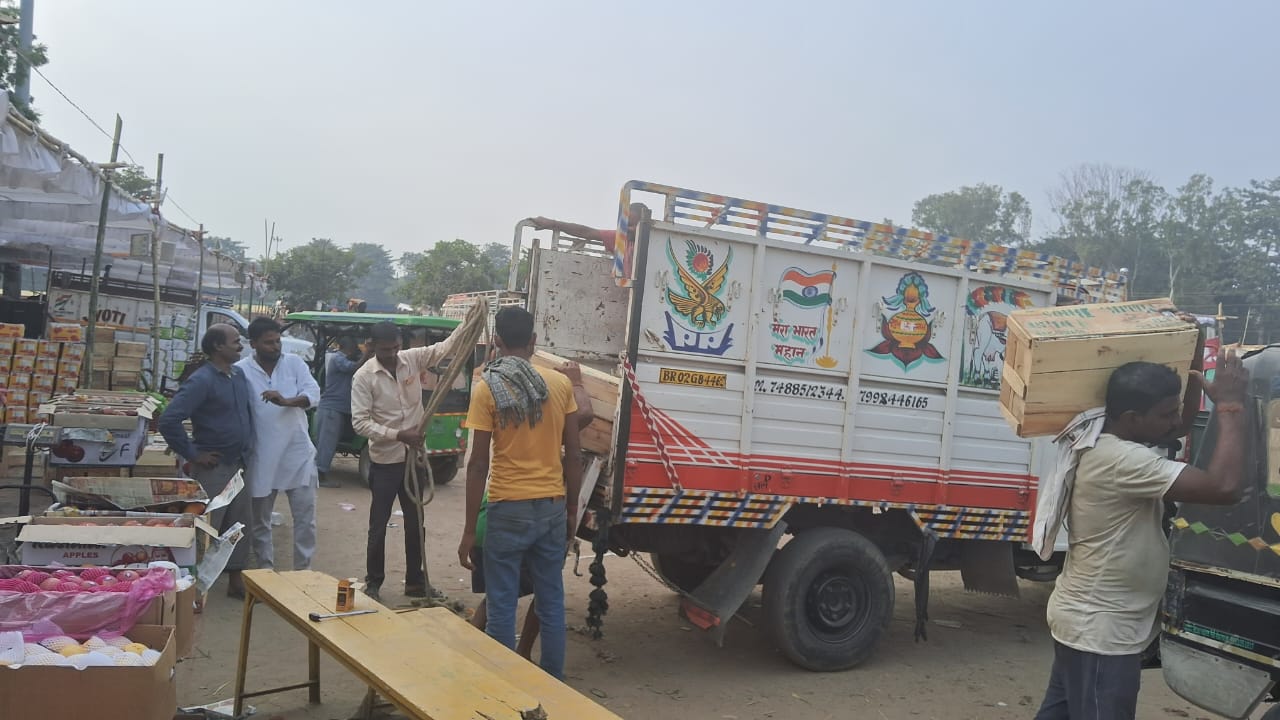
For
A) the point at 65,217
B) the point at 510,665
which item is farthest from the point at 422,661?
the point at 65,217

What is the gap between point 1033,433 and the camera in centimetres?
311

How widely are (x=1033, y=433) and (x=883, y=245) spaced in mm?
2443

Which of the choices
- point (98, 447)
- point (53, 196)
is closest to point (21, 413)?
point (53, 196)

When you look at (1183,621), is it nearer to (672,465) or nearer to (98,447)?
(672,465)

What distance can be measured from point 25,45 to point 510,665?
13.8 metres

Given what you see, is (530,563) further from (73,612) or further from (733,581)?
(73,612)

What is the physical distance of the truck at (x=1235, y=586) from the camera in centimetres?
322

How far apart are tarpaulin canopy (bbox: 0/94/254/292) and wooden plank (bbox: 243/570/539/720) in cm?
405

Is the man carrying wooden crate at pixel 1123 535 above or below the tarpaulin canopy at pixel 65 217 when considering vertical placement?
below

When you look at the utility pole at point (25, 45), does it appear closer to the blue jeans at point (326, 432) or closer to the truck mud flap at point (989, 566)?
the blue jeans at point (326, 432)

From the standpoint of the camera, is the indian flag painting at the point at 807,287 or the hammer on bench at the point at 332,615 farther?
the indian flag painting at the point at 807,287

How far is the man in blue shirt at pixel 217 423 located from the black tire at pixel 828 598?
3.51 meters

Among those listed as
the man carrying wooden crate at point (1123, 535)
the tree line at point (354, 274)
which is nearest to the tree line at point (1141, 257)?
the tree line at point (354, 274)

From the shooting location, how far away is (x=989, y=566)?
19.4ft
